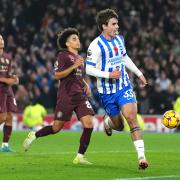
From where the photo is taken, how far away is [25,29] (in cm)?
3058

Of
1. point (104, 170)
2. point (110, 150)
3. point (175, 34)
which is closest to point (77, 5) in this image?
point (175, 34)

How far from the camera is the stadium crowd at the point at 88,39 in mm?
25297

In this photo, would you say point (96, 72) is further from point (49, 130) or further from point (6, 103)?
point (6, 103)

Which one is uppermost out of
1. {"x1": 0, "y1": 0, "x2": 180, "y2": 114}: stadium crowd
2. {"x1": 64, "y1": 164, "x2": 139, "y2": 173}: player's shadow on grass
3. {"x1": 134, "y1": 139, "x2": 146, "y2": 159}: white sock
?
{"x1": 0, "y1": 0, "x2": 180, "y2": 114}: stadium crowd

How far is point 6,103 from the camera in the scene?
47.0 ft

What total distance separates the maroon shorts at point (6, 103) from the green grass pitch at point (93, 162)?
2.77ft

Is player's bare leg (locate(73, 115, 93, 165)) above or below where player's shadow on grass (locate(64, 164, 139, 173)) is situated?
above

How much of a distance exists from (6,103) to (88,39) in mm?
15070

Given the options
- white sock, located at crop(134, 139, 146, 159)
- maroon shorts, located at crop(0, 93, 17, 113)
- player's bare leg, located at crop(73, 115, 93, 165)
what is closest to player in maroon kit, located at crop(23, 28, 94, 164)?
player's bare leg, located at crop(73, 115, 93, 165)

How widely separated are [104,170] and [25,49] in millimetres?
18473

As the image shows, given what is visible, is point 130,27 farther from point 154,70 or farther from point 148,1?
point 154,70

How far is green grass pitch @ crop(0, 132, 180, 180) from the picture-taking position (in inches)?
403

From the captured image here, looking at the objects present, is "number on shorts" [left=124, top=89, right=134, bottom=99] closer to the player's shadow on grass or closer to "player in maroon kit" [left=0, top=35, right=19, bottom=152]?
the player's shadow on grass

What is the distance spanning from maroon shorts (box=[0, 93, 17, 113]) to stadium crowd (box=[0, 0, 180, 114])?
977 centimetres
